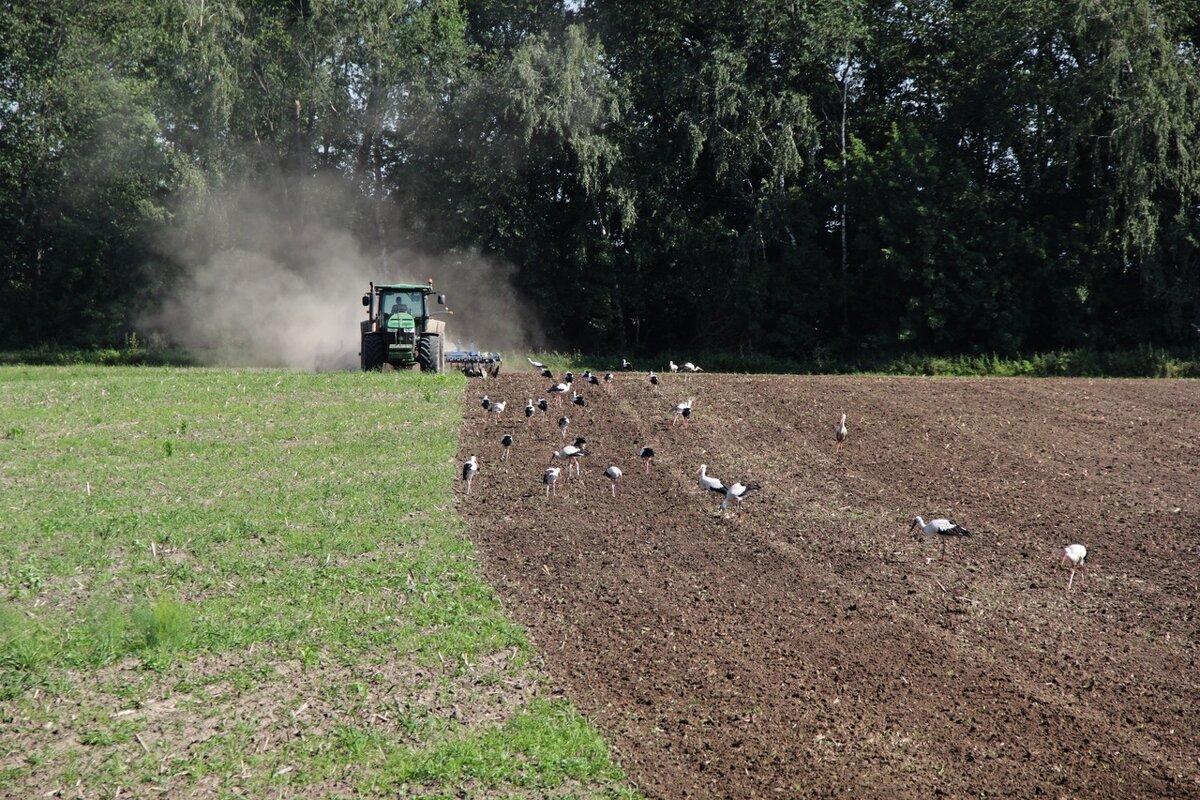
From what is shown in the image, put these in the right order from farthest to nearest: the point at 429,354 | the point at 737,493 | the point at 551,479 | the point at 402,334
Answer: the point at 402,334, the point at 429,354, the point at 551,479, the point at 737,493

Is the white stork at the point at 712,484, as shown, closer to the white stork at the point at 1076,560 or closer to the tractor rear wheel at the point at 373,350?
the white stork at the point at 1076,560

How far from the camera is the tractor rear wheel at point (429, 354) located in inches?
1134

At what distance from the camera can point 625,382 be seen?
89.8 feet

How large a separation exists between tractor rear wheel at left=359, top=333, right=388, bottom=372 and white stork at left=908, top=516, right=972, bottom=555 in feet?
60.7

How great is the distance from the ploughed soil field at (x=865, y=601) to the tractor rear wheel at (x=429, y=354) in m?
7.53

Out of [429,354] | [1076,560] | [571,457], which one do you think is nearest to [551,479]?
[571,457]

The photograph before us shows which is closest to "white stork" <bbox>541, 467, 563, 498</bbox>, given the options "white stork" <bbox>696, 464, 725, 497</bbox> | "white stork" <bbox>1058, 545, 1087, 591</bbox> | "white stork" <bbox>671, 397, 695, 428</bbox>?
"white stork" <bbox>696, 464, 725, 497</bbox>

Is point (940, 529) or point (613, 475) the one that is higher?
point (613, 475)

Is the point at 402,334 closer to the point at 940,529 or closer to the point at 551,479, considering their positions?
the point at 551,479

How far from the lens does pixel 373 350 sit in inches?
1156

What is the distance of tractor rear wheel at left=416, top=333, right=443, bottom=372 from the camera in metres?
28.8

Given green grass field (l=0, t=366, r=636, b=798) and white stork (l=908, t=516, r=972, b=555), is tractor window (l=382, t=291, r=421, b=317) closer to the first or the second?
green grass field (l=0, t=366, r=636, b=798)

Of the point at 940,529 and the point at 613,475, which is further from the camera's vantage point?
the point at 613,475

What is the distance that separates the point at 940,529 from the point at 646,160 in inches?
1281
